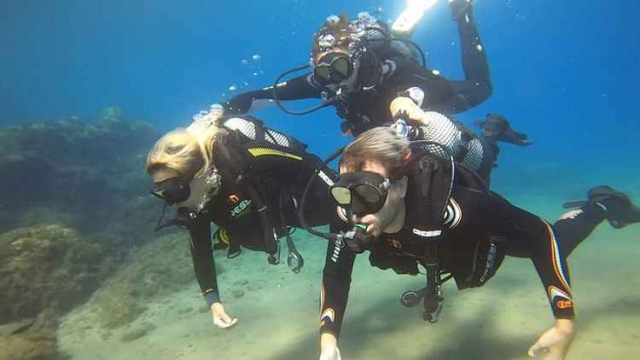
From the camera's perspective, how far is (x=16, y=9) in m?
44.9

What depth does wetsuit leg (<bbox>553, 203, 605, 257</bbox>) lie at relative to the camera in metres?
4.81

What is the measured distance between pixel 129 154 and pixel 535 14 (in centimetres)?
13659

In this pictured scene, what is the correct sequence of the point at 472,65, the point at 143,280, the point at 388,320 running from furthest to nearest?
the point at 143,280 → the point at 472,65 → the point at 388,320

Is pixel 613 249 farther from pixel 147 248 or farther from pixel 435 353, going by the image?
pixel 147 248

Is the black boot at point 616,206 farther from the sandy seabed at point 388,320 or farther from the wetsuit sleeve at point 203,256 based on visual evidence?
the wetsuit sleeve at point 203,256

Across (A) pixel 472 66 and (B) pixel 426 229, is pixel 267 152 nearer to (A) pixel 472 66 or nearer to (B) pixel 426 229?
(B) pixel 426 229

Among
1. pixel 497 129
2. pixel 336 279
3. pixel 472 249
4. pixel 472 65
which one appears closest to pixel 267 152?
pixel 336 279

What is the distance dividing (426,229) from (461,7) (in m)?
6.90

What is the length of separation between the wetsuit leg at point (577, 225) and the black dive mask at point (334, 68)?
311cm

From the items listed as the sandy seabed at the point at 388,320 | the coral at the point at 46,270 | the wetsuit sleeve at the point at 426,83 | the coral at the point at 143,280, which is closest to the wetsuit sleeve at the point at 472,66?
the wetsuit sleeve at the point at 426,83

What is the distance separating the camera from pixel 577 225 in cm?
502

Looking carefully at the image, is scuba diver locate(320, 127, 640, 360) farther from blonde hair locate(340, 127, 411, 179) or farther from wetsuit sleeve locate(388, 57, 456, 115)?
wetsuit sleeve locate(388, 57, 456, 115)

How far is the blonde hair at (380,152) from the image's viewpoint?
2822mm

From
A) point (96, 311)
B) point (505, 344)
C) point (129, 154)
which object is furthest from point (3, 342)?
point (129, 154)
